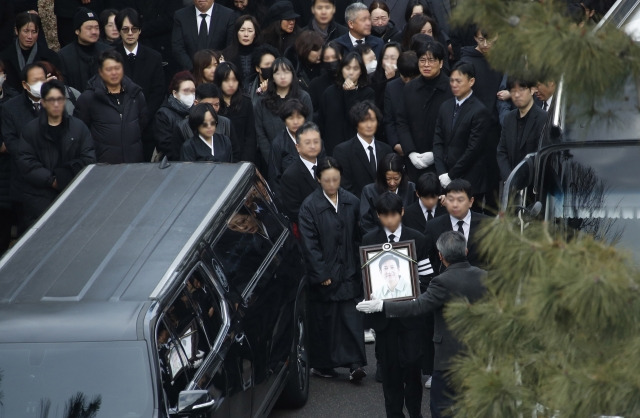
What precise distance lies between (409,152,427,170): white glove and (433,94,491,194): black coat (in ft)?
0.88

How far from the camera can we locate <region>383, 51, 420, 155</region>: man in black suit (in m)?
13.2

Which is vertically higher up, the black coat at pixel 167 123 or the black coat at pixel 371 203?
the black coat at pixel 167 123

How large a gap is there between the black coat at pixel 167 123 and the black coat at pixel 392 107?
2311 mm

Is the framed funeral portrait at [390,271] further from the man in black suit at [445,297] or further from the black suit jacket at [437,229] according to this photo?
the black suit jacket at [437,229]

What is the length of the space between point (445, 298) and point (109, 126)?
212 inches

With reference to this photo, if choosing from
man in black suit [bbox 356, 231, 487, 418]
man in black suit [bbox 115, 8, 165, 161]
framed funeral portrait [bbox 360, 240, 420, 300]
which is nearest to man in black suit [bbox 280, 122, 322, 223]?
framed funeral portrait [bbox 360, 240, 420, 300]

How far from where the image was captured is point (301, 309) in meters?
10.2

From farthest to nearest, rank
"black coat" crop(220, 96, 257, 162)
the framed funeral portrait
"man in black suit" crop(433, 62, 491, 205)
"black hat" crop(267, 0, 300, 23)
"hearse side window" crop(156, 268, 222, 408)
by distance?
"black hat" crop(267, 0, 300, 23), "black coat" crop(220, 96, 257, 162), "man in black suit" crop(433, 62, 491, 205), the framed funeral portrait, "hearse side window" crop(156, 268, 222, 408)

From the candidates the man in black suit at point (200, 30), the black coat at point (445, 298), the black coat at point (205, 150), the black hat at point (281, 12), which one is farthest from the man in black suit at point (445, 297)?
the man in black suit at point (200, 30)

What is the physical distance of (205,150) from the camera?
39.3 ft

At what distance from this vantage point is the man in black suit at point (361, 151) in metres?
12.2

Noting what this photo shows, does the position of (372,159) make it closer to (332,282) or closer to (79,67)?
(332,282)

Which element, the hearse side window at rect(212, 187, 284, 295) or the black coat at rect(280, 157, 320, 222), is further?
the black coat at rect(280, 157, 320, 222)

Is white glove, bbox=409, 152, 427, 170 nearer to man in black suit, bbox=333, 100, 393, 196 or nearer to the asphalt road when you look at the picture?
man in black suit, bbox=333, 100, 393, 196
